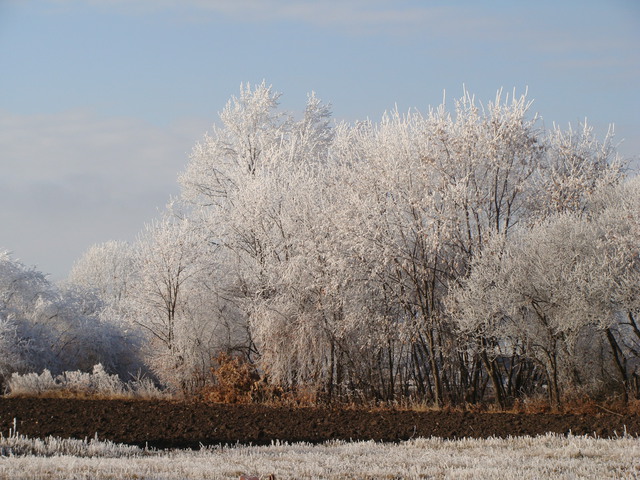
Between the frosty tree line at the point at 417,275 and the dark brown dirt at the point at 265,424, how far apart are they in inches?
108

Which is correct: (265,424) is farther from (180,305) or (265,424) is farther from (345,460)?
(180,305)

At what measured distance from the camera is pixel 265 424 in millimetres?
14172

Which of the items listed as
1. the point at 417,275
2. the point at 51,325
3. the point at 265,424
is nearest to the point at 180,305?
the point at 51,325

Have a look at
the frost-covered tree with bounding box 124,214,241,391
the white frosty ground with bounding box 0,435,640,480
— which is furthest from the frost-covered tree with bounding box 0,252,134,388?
the white frosty ground with bounding box 0,435,640,480

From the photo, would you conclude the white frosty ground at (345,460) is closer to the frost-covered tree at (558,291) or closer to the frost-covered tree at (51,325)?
the frost-covered tree at (558,291)

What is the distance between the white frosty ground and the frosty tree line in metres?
5.55

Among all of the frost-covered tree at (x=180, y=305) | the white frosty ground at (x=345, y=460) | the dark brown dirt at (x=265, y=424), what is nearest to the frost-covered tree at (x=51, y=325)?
the frost-covered tree at (x=180, y=305)

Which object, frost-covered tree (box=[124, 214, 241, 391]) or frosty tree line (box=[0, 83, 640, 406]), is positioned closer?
frosty tree line (box=[0, 83, 640, 406])

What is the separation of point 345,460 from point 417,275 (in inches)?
359

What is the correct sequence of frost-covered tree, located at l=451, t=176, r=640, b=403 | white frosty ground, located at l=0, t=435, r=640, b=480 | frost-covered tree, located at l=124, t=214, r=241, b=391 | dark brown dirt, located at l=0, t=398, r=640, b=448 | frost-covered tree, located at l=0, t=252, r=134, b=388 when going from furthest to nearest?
frost-covered tree, located at l=0, t=252, r=134, b=388 → frost-covered tree, located at l=124, t=214, r=241, b=391 → frost-covered tree, located at l=451, t=176, r=640, b=403 → dark brown dirt, located at l=0, t=398, r=640, b=448 → white frosty ground, located at l=0, t=435, r=640, b=480

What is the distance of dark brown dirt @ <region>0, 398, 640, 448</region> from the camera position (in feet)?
40.9

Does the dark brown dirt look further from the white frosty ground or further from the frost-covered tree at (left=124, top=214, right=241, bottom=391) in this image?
the frost-covered tree at (left=124, top=214, right=241, bottom=391)

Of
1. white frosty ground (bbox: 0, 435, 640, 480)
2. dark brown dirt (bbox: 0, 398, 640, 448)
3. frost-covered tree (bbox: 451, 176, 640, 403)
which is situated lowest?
white frosty ground (bbox: 0, 435, 640, 480)

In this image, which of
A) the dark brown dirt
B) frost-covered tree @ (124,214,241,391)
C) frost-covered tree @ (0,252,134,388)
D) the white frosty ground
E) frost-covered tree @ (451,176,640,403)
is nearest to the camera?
the white frosty ground
